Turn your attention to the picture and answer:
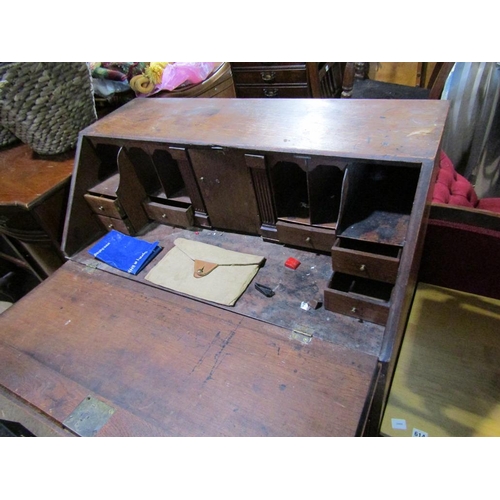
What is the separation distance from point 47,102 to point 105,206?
38 cm

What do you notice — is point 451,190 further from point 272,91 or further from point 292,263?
point 272,91

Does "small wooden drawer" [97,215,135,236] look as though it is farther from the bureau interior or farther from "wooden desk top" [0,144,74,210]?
"wooden desk top" [0,144,74,210]

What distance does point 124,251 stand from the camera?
1.16 meters

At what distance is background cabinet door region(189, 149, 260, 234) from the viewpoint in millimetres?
946

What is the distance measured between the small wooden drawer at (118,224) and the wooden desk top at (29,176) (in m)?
0.21

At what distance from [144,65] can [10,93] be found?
0.97m

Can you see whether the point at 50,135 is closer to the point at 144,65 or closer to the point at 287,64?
the point at 144,65

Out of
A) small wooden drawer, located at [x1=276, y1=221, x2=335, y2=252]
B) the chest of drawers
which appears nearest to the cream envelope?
small wooden drawer, located at [x1=276, y1=221, x2=335, y2=252]

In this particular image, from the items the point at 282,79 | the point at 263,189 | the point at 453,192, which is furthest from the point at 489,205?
the point at 282,79

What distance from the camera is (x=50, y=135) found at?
124 cm

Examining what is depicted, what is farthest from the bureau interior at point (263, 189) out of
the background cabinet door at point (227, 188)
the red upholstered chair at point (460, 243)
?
the red upholstered chair at point (460, 243)

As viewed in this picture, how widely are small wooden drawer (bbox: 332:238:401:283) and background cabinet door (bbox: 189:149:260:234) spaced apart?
306mm
